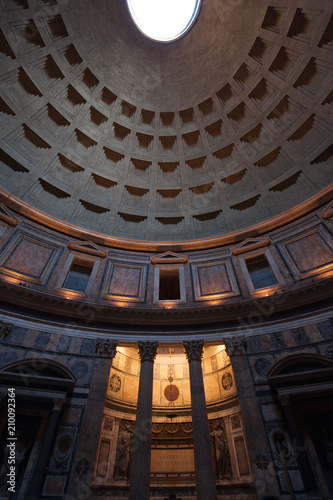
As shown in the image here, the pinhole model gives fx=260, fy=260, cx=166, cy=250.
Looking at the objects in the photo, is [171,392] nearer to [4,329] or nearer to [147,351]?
[147,351]

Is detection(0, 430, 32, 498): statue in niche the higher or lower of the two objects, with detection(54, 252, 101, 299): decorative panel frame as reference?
lower

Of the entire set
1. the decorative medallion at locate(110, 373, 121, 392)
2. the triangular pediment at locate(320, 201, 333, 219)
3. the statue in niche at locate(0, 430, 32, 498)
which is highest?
the triangular pediment at locate(320, 201, 333, 219)

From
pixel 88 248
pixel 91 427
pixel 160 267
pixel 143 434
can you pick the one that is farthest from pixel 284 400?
pixel 88 248

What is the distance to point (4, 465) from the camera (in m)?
9.55

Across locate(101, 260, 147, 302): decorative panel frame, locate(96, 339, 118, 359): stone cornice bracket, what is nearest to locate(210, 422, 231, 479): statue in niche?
locate(96, 339, 118, 359): stone cornice bracket

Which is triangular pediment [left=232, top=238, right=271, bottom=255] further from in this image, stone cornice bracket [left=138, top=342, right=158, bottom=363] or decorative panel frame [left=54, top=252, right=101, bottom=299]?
decorative panel frame [left=54, top=252, right=101, bottom=299]

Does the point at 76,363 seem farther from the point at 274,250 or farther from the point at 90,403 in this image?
the point at 274,250

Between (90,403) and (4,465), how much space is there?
3419mm

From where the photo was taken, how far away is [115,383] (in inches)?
626

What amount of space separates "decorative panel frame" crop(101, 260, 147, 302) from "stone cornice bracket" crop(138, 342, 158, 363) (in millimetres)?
2942

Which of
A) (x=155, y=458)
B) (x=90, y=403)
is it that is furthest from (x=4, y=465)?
(x=155, y=458)

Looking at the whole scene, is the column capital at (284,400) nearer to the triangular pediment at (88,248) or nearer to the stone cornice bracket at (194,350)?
the stone cornice bracket at (194,350)

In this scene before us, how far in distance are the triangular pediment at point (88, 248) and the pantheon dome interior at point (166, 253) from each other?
130 mm

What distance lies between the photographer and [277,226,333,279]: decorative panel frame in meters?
14.0
